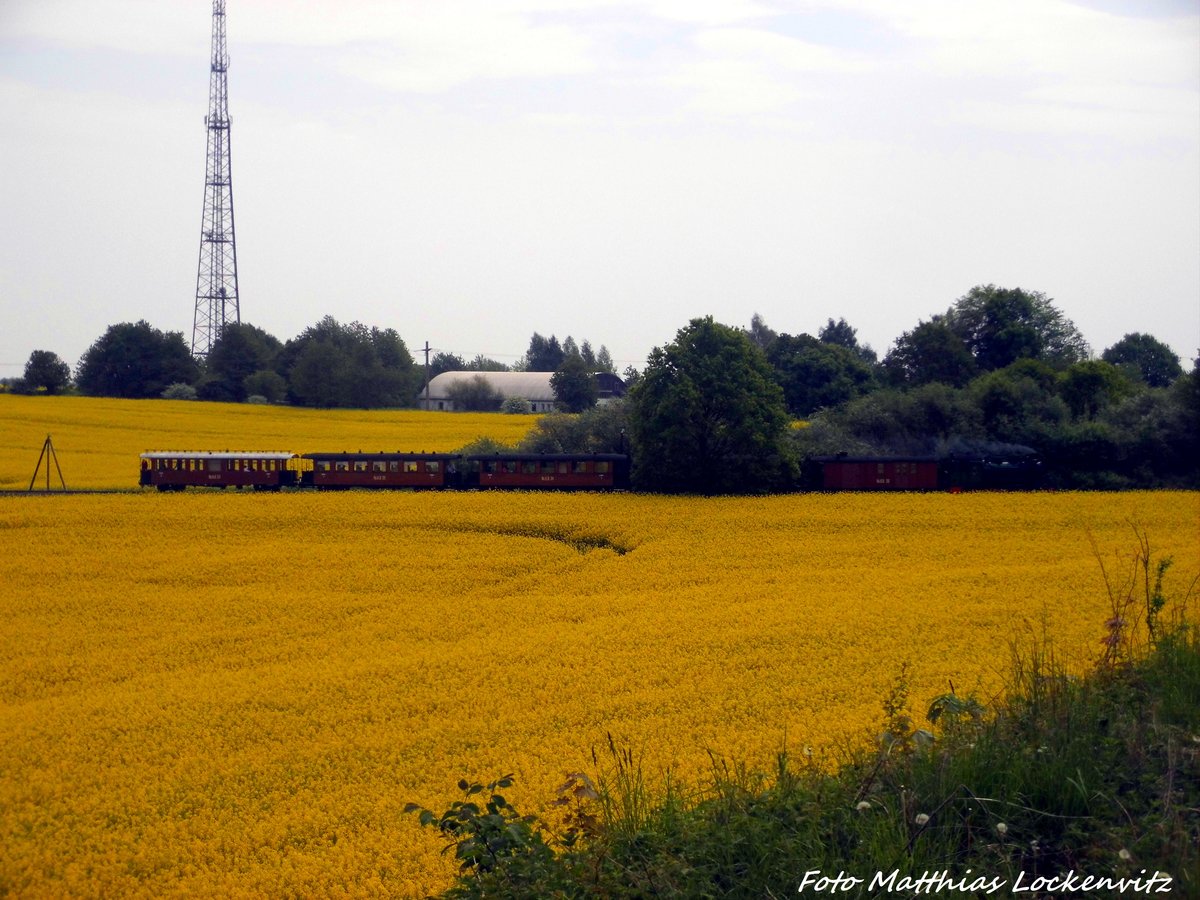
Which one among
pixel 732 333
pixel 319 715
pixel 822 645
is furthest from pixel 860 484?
pixel 319 715

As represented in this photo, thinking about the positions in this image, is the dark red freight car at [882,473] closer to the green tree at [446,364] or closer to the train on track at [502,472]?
the train on track at [502,472]

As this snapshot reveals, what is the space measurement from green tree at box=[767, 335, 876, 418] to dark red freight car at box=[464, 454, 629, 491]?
24454 mm

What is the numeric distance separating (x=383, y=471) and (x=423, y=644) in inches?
962

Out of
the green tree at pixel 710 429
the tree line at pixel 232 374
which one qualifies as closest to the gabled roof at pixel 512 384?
the tree line at pixel 232 374

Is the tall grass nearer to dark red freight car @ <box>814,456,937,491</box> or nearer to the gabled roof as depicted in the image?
dark red freight car @ <box>814,456,937,491</box>

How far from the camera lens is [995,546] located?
1204 inches

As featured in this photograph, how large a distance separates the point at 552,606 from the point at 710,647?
19.3ft

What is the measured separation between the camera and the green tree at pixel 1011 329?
2906 inches

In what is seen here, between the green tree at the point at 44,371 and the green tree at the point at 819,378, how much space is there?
2181 inches

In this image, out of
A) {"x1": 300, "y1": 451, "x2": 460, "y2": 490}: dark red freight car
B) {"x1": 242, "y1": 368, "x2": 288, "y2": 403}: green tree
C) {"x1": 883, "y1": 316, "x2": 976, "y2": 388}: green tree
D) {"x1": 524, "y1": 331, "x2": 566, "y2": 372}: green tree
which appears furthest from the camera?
{"x1": 524, "y1": 331, "x2": 566, "y2": 372}: green tree

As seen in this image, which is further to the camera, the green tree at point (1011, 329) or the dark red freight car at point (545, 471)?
the green tree at point (1011, 329)

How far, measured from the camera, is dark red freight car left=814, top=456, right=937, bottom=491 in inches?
1690

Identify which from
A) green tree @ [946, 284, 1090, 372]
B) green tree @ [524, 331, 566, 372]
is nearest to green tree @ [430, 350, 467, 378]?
green tree @ [524, 331, 566, 372]

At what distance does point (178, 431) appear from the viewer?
62.8 m
